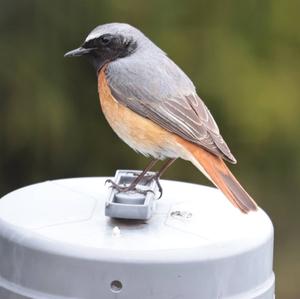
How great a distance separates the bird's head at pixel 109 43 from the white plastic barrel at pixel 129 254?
125 centimetres

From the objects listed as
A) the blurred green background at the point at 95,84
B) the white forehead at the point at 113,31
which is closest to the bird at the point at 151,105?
the white forehead at the point at 113,31

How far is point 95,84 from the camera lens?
650 cm

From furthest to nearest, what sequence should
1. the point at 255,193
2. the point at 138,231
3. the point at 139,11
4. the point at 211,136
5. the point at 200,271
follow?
the point at 255,193 → the point at 139,11 → the point at 211,136 → the point at 138,231 → the point at 200,271

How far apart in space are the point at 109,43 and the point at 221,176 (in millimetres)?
1046

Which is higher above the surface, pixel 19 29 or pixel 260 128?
pixel 19 29

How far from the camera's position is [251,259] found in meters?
3.32

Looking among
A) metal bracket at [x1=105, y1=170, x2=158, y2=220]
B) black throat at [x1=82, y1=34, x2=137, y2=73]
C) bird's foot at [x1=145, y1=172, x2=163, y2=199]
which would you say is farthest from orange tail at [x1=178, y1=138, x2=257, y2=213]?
black throat at [x1=82, y1=34, x2=137, y2=73]

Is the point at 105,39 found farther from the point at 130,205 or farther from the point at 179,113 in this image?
the point at 130,205

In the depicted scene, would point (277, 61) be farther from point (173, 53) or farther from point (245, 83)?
point (173, 53)

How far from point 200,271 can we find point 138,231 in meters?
0.34

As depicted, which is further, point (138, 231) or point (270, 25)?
point (270, 25)

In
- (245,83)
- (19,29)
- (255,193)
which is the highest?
(19,29)

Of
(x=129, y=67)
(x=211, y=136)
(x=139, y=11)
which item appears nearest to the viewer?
(x=211, y=136)

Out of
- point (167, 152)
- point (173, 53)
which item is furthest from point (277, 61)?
point (167, 152)
